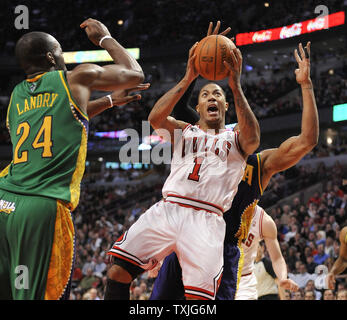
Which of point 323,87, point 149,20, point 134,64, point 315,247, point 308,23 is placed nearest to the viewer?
point 134,64

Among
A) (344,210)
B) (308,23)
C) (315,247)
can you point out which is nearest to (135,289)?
(315,247)

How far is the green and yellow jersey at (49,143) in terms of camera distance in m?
3.17

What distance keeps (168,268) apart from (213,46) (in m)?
1.97

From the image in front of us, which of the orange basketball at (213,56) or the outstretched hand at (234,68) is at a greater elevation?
the orange basketball at (213,56)

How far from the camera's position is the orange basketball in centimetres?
450

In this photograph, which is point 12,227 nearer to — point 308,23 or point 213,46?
point 213,46

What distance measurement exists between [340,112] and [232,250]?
16.1 meters

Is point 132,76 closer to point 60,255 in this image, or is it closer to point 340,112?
point 60,255

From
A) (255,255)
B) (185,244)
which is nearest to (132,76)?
(185,244)

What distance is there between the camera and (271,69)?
83.4 ft

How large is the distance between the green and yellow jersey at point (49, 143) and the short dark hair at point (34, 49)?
0.15 m

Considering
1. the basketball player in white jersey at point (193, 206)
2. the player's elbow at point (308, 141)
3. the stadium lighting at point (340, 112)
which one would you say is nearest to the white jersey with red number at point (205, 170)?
the basketball player in white jersey at point (193, 206)

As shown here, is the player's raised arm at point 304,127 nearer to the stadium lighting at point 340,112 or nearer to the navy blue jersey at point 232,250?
the navy blue jersey at point 232,250

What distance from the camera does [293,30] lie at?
2327 cm
